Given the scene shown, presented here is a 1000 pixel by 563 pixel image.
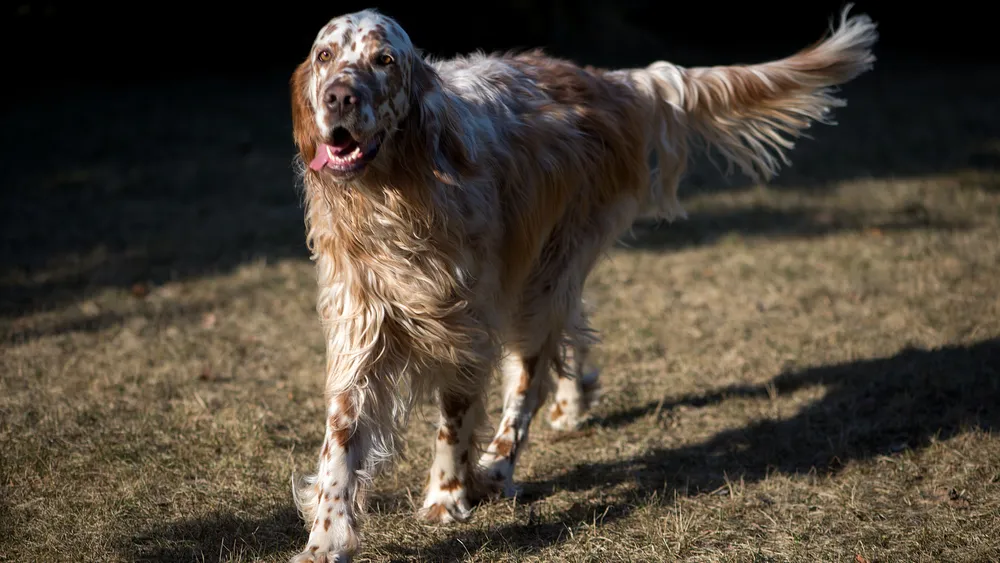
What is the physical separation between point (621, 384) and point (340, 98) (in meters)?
2.80

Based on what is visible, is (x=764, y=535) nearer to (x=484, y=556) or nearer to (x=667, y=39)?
(x=484, y=556)

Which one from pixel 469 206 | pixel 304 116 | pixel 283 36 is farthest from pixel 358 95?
pixel 283 36

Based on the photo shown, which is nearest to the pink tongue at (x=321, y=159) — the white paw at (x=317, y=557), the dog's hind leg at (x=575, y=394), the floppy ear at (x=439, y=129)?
the floppy ear at (x=439, y=129)

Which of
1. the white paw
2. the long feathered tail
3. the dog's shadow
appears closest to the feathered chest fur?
the white paw

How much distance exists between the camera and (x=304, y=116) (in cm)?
319

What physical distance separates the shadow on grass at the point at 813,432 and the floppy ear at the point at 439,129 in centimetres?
138

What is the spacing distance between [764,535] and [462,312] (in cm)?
141

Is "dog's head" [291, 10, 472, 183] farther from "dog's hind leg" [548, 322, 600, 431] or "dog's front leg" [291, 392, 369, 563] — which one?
"dog's hind leg" [548, 322, 600, 431]

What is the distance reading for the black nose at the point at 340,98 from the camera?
9.53 ft

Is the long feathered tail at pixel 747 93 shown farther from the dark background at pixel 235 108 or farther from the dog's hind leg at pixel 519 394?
the dark background at pixel 235 108

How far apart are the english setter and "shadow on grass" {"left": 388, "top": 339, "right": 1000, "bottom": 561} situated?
29 centimetres

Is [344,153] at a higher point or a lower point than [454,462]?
higher

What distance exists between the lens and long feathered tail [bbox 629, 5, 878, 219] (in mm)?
4660

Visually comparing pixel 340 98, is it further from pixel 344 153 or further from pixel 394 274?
pixel 394 274
